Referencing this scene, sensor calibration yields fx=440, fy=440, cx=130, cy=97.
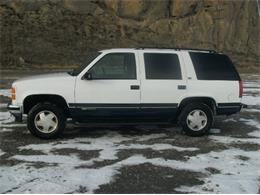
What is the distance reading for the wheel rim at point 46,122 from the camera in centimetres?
855

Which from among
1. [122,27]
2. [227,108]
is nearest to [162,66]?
[227,108]

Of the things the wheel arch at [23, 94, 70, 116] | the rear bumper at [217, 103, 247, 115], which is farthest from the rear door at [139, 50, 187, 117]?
the wheel arch at [23, 94, 70, 116]

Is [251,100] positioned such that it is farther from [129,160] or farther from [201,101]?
[129,160]

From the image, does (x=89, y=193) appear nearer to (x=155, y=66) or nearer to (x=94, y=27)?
(x=155, y=66)

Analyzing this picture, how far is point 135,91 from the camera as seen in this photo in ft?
28.8

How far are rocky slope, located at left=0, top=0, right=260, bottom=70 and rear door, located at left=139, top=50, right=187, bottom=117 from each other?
2690 cm

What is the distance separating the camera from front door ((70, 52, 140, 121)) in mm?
8641

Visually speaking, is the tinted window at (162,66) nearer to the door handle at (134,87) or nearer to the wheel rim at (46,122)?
the door handle at (134,87)

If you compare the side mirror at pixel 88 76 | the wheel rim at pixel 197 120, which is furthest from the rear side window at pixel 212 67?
the side mirror at pixel 88 76

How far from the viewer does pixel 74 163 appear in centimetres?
696

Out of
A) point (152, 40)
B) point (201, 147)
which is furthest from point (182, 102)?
point (152, 40)

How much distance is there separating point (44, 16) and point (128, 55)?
33207 mm

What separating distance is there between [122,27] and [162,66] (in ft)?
108

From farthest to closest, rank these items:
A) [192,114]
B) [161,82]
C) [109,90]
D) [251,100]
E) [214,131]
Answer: [251,100] < [214,131] < [192,114] < [161,82] < [109,90]
